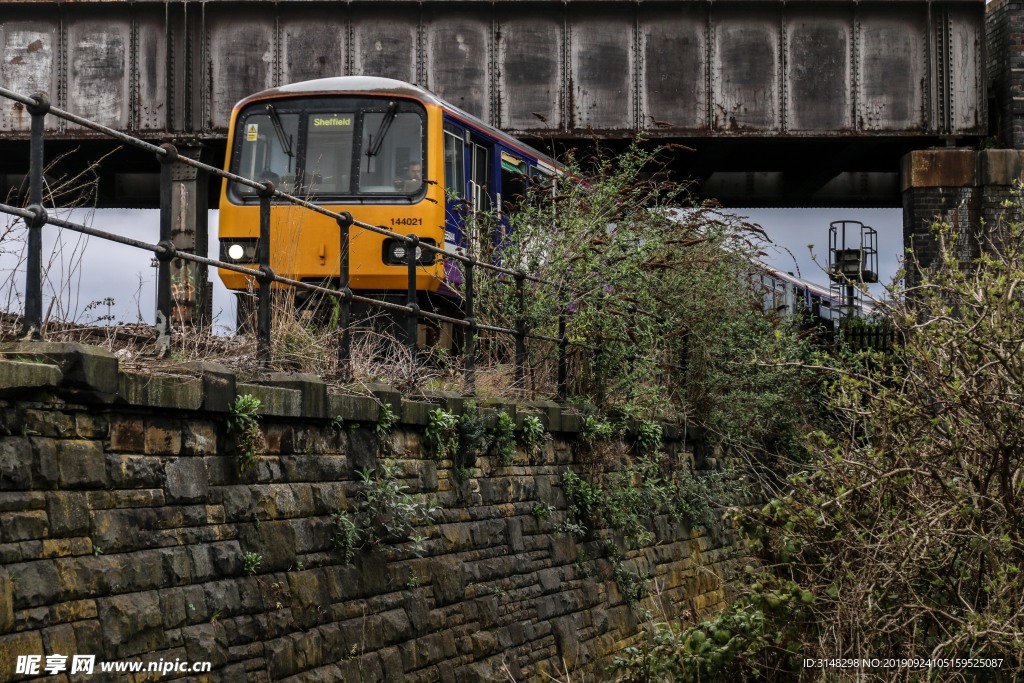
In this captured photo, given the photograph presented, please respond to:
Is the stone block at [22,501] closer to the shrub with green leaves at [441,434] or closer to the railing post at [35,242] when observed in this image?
the railing post at [35,242]

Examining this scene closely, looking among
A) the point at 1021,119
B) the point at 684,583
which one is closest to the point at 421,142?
the point at 684,583

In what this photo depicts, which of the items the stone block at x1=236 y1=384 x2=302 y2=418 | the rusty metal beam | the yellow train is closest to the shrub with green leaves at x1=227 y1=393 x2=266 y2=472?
the stone block at x1=236 y1=384 x2=302 y2=418

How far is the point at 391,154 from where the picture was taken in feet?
47.6

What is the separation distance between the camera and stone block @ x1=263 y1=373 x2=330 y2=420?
23.8 ft

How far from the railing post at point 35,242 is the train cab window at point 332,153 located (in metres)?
8.72

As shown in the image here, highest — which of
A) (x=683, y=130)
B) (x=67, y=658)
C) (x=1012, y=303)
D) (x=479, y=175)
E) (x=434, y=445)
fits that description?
(x=683, y=130)

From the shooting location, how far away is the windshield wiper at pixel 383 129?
14492 millimetres

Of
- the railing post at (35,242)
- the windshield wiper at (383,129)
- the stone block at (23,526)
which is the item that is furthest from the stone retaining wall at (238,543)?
the windshield wiper at (383,129)

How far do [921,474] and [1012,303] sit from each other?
1.28 meters

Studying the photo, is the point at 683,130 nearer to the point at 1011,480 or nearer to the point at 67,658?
the point at 1011,480

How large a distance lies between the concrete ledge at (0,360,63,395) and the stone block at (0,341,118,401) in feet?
0.23

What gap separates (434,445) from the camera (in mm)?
9039

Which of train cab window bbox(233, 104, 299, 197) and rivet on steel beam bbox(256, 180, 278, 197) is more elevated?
train cab window bbox(233, 104, 299, 197)

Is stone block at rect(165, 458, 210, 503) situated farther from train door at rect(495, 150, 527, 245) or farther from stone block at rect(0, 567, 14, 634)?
train door at rect(495, 150, 527, 245)
